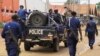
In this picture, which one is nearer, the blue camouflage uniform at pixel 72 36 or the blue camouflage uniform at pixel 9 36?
the blue camouflage uniform at pixel 9 36

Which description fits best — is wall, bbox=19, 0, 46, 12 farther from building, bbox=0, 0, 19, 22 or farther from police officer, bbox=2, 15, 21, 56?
police officer, bbox=2, 15, 21, 56

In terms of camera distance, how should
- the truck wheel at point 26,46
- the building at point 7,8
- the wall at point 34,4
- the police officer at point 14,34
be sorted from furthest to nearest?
the wall at point 34,4 → the building at point 7,8 → the truck wheel at point 26,46 → the police officer at point 14,34

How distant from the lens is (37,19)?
21156 mm

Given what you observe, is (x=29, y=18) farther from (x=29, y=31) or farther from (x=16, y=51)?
(x=16, y=51)

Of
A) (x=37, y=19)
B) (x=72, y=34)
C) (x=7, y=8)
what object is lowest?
(x=7, y=8)

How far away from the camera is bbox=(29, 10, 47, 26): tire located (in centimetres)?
2097

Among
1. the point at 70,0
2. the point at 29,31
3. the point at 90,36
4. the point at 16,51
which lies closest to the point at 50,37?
the point at 29,31

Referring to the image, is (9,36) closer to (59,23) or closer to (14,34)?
(14,34)

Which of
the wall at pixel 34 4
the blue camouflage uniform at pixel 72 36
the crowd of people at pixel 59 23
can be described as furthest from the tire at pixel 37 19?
the wall at pixel 34 4

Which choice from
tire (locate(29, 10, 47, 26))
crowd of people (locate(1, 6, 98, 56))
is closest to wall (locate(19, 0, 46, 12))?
crowd of people (locate(1, 6, 98, 56))

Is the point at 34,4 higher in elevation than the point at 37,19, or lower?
lower

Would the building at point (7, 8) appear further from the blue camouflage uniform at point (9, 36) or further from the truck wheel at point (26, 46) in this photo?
the blue camouflage uniform at point (9, 36)

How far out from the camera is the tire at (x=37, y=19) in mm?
20969

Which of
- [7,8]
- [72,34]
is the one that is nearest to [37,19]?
[72,34]
